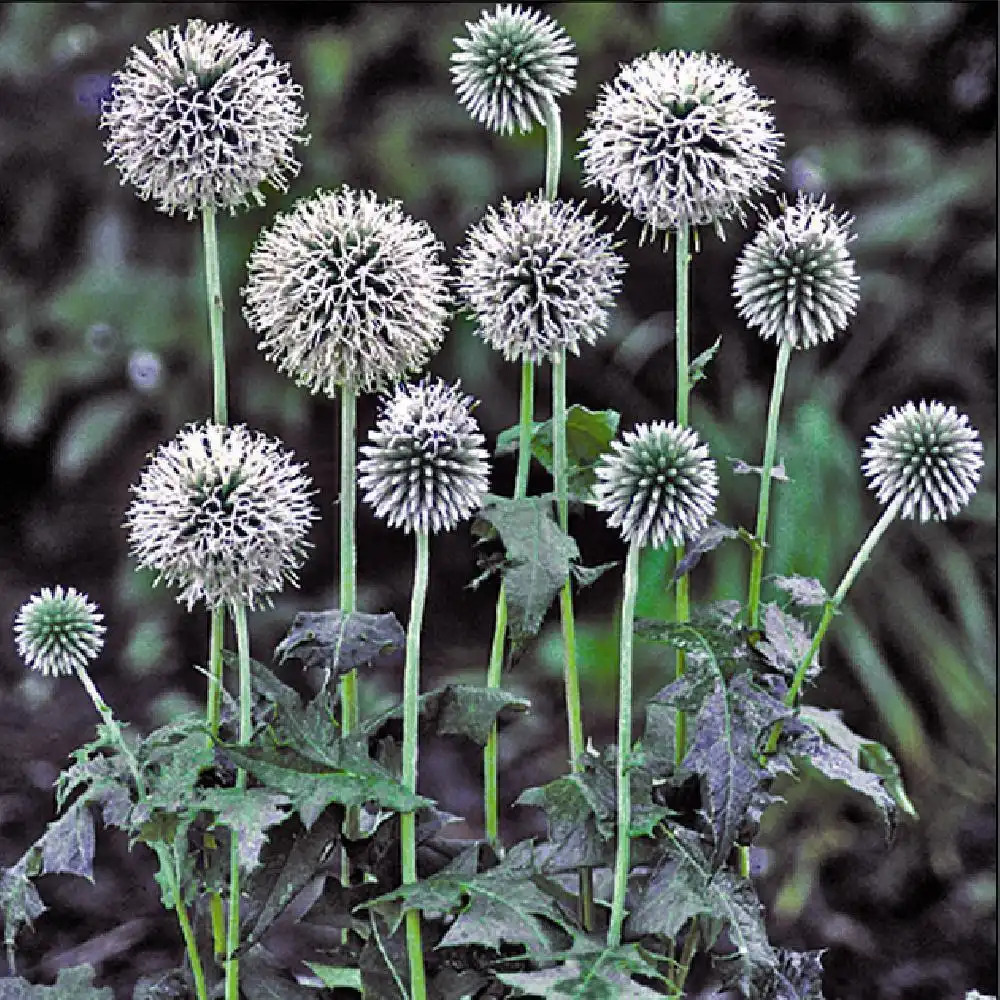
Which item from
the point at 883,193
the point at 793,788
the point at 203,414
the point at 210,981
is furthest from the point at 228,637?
the point at 210,981

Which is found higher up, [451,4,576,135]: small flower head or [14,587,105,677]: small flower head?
[451,4,576,135]: small flower head

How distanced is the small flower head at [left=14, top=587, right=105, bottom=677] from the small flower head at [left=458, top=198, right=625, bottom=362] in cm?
43

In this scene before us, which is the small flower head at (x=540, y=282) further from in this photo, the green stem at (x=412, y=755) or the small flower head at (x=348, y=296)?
the green stem at (x=412, y=755)

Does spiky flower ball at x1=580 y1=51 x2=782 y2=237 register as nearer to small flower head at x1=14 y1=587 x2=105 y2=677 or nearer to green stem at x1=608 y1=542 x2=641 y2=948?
green stem at x1=608 y1=542 x2=641 y2=948

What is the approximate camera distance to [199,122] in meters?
1.29

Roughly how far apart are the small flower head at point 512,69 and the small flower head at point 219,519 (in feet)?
1.14

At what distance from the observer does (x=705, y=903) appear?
1208 mm

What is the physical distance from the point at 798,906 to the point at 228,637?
1.29 m

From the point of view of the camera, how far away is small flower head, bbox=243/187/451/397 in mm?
1236

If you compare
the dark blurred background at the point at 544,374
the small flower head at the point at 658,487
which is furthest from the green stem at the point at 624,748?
the dark blurred background at the point at 544,374

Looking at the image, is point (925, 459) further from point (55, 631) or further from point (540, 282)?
point (55, 631)

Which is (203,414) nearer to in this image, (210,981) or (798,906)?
(798,906)

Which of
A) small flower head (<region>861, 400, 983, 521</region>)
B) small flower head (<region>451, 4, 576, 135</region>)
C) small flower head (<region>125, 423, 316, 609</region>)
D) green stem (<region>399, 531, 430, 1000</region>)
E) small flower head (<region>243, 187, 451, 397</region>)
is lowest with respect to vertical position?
green stem (<region>399, 531, 430, 1000</region>)

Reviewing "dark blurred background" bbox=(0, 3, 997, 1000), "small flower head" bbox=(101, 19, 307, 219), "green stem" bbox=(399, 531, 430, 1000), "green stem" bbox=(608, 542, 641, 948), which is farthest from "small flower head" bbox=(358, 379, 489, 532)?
"dark blurred background" bbox=(0, 3, 997, 1000)
